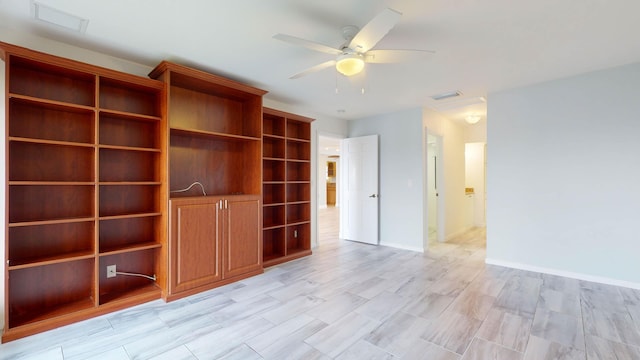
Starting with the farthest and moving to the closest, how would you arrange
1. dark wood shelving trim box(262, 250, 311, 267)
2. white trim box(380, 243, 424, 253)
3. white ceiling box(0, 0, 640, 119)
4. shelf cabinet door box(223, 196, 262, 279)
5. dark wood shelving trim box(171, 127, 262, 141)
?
1. white trim box(380, 243, 424, 253)
2. dark wood shelving trim box(262, 250, 311, 267)
3. shelf cabinet door box(223, 196, 262, 279)
4. dark wood shelving trim box(171, 127, 262, 141)
5. white ceiling box(0, 0, 640, 119)

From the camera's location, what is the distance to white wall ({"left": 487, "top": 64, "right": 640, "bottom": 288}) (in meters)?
3.16

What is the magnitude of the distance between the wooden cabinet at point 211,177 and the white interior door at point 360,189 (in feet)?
7.88

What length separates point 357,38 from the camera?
1.96 meters

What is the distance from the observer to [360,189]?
544 centimetres

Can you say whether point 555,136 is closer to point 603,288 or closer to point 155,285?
point 603,288

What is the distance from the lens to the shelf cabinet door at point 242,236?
3.29 meters

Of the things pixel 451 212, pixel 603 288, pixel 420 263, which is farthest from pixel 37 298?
pixel 451 212

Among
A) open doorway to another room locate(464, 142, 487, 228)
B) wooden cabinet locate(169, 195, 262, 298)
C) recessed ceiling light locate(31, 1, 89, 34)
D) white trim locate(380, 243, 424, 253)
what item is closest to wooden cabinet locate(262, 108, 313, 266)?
wooden cabinet locate(169, 195, 262, 298)

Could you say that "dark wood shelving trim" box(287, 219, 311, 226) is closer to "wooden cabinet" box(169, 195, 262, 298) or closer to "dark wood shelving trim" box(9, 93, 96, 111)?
"wooden cabinet" box(169, 195, 262, 298)

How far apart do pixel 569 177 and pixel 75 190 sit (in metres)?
5.44

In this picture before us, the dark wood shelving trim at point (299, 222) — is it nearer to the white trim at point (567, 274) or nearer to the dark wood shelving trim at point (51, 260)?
the dark wood shelving trim at point (51, 260)

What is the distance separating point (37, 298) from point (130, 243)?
0.78m

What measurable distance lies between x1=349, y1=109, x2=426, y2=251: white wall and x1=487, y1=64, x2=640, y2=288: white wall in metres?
1.07

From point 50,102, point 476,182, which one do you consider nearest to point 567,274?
point 476,182
